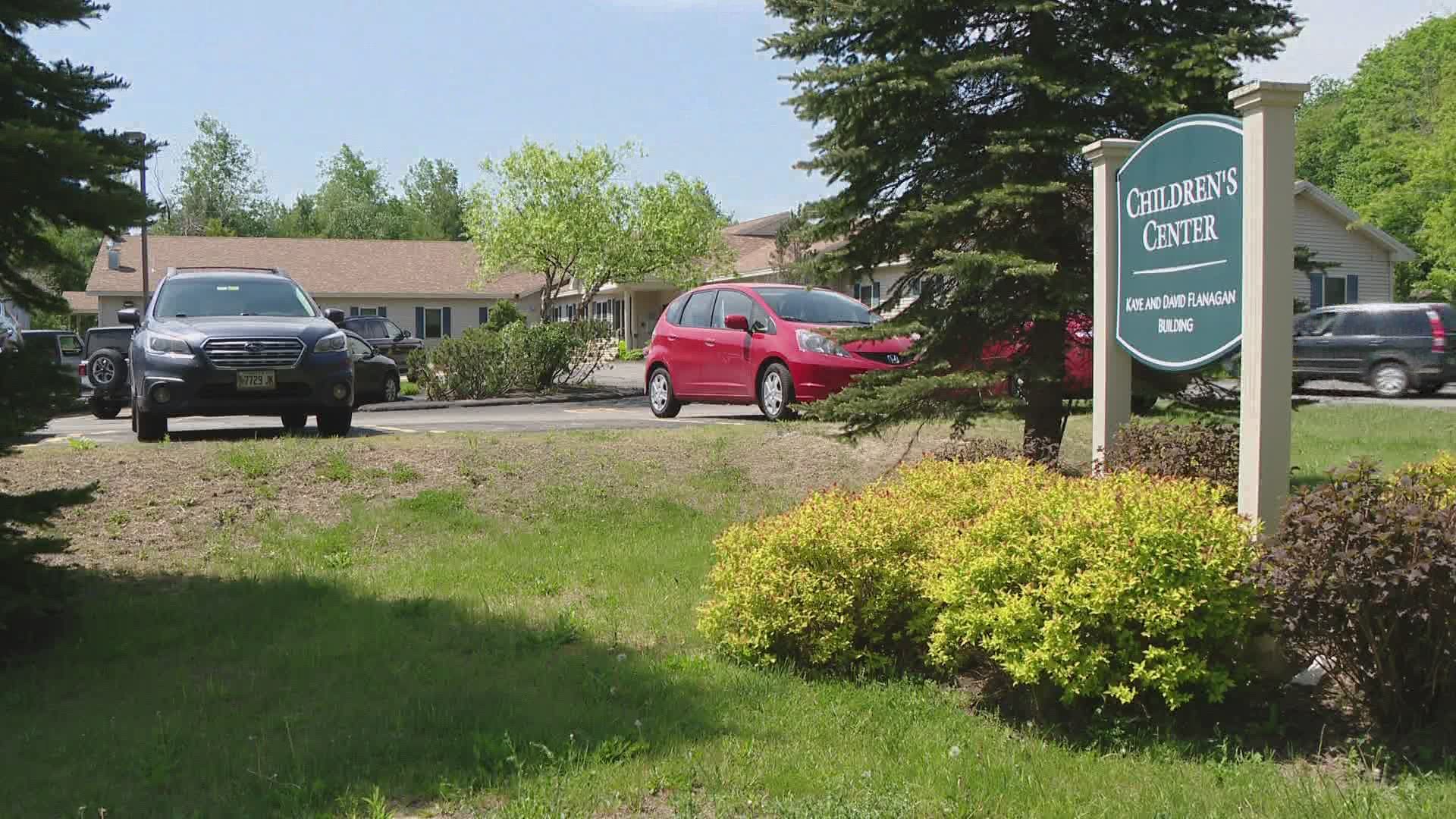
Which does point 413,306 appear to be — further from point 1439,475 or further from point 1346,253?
point 1439,475

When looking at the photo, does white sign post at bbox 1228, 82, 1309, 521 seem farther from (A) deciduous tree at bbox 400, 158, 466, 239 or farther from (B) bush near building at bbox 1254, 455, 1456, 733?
(A) deciduous tree at bbox 400, 158, 466, 239

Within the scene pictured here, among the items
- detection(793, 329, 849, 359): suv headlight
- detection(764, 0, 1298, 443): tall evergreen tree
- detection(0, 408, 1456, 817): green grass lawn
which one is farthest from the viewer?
detection(793, 329, 849, 359): suv headlight

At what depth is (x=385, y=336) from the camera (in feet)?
111

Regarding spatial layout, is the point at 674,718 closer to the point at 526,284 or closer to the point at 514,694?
the point at 514,694

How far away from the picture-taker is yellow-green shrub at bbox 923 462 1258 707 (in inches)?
180

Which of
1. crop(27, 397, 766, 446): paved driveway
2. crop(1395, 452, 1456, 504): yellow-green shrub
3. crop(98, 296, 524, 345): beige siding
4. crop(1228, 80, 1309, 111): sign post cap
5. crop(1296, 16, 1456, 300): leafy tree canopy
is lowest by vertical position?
crop(27, 397, 766, 446): paved driveway

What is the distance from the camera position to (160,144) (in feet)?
21.4

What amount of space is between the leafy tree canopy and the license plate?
111 feet

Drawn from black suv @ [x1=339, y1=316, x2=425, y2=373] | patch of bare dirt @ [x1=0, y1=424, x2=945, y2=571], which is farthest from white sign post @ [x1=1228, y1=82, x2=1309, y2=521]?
black suv @ [x1=339, y1=316, x2=425, y2=373]

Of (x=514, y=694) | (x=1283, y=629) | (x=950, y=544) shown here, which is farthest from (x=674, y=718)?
(x=1283, y=629)

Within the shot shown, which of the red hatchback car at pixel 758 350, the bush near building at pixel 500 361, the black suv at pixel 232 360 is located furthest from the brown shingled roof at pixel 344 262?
the black suv at pixel 232 360

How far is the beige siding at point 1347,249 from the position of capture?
3653 cm

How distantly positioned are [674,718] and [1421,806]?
8.59ft

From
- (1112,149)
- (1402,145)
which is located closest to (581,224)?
(1402,145)
